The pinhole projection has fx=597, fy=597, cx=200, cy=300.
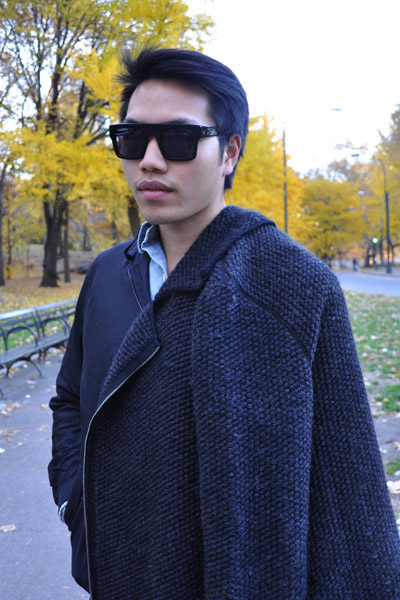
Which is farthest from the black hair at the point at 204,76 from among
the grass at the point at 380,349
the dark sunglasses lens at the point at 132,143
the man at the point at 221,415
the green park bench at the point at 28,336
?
the green park bench at the point at 28,336

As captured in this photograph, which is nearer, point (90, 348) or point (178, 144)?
point (178, 144)

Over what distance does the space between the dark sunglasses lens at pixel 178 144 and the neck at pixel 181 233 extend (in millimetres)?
146

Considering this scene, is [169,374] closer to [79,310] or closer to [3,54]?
[79,310]

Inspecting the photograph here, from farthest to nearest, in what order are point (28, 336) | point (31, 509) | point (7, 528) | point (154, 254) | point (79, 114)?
point (79, 114) < point (28, 336) < point (31, 509) < point (7, 528) < point (154, 254)

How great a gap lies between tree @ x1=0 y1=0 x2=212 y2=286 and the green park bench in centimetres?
420

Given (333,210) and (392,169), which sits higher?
(392,169)

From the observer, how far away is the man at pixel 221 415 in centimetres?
110

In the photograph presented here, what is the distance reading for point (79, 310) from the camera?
1.76 m

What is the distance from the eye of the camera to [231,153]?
4.84 feet

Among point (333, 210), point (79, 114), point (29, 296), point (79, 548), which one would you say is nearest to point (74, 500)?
point (79, 548)

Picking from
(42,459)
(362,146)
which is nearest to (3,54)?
(42,459)

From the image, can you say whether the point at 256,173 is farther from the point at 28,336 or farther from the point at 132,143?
the point at 132,143

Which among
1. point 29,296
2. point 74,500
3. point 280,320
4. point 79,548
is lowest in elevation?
point 29,296

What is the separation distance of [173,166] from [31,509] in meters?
3.50
